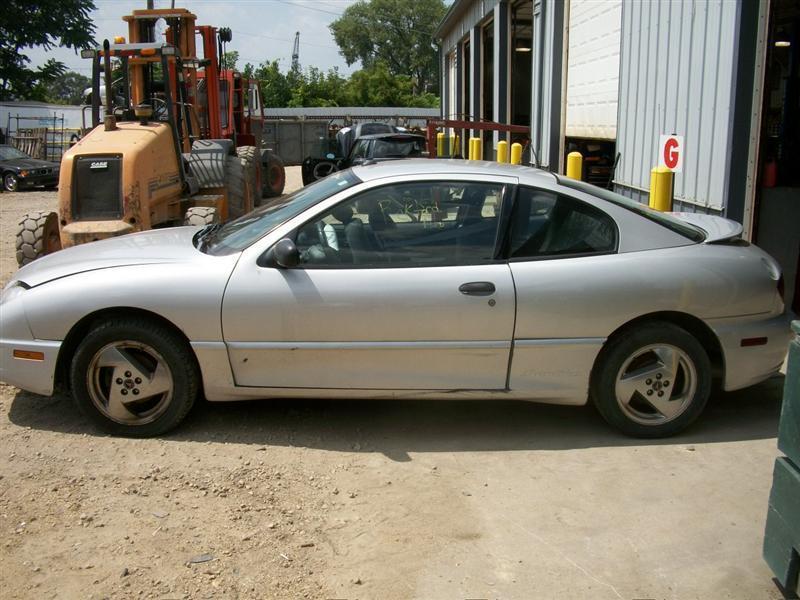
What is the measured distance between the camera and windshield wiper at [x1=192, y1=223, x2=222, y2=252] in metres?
5.16

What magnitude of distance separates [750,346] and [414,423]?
206 cm

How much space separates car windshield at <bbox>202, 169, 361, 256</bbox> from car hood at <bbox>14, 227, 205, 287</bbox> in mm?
159

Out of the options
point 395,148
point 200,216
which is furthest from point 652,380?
point 395,148

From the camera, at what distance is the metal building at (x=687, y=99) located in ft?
24.5

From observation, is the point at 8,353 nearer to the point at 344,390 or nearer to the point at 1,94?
the point at 344,390

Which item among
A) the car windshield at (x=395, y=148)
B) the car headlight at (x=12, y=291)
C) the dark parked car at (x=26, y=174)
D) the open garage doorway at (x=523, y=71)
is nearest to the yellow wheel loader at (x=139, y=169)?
the car headlight at (x=12, y=291)

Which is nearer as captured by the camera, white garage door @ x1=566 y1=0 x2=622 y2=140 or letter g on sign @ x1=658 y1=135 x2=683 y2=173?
letter g on sign @ x1=658 y1=135 x2=683 y2=173

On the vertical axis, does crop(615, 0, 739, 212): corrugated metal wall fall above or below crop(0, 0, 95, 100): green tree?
below

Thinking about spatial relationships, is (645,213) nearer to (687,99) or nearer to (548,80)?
(687,99)

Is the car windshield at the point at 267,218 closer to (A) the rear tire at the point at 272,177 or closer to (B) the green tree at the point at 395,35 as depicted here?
(A) the rear tire at the point at 272,177

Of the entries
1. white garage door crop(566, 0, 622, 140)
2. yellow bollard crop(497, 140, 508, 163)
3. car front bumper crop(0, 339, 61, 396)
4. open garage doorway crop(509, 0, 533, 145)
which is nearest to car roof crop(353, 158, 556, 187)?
car front bumper crop(0, 339, 61, 396)

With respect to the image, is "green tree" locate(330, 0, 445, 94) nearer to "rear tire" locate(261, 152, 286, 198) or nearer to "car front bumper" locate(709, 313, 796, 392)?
"rear tire" locate(261, 152, 286, 198)

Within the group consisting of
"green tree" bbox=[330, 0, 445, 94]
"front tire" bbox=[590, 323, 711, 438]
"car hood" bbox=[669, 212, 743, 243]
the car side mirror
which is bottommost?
"front tire" bbox=[590, 323, 711, 438]

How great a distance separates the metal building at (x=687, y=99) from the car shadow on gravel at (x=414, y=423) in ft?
9.20
